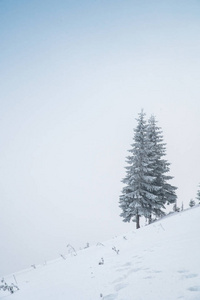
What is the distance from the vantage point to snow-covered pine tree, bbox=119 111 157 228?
67.4 ft

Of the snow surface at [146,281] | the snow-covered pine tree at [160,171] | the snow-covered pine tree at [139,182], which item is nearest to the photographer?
the snow surface at [146,281]

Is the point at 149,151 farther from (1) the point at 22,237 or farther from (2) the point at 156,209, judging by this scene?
(1) the point at 22,237

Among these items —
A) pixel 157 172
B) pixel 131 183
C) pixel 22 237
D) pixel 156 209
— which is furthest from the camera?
pixel 22 237

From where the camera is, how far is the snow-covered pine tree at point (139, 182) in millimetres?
20531

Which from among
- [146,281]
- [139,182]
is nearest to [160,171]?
[139,182]

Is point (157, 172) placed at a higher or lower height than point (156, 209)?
higher

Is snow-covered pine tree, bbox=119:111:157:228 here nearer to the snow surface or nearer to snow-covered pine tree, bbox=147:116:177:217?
snow-covered pine tree, bbox=147:116:177:217

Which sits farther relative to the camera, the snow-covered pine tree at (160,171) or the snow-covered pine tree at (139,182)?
the snow-covered pine tree at (160,171)

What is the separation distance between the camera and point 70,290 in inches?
153

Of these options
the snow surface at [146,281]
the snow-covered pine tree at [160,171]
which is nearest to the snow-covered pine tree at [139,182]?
the snow-covered pine tree at [160,171]

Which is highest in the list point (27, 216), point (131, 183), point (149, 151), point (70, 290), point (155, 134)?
point (155, 134)

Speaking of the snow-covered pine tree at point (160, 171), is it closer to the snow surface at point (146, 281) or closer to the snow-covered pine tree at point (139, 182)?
the snow-covered pine tree at point (139, 182)

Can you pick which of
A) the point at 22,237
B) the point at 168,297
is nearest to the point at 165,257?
the point at 168,297

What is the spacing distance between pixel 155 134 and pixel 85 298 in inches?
917
